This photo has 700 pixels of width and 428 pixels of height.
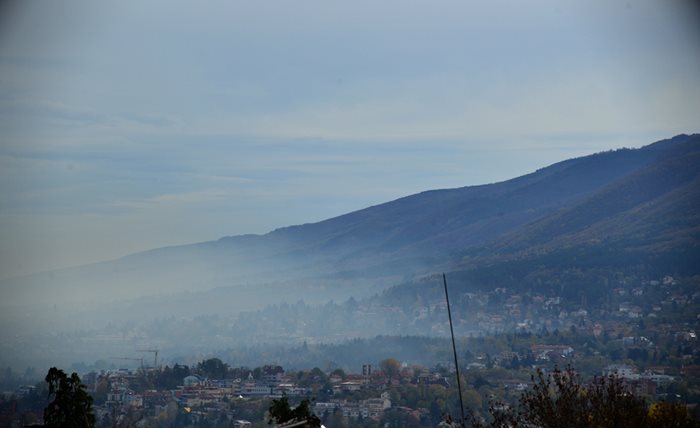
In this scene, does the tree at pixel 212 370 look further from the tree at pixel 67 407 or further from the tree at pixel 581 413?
the tree at pixel 67 407

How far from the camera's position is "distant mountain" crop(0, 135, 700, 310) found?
93812mm

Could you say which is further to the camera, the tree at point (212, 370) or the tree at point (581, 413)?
the tree at point (212, 370)

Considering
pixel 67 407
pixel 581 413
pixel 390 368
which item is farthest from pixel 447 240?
pixel 67 407

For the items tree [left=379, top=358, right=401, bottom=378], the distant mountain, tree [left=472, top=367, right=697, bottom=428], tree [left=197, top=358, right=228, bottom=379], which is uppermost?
the distant mountain

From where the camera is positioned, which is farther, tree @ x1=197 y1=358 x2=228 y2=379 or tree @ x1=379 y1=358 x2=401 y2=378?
tree @ x1=379 y1=358 x2=401 y2=378

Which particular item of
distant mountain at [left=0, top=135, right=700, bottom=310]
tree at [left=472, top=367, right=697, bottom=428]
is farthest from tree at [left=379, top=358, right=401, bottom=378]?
tree at [left=472, top=367, right=697, bottom=428]

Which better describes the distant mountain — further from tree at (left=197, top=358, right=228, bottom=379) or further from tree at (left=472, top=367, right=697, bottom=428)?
tree at (left=472, top=367, right=697, bottom=428)

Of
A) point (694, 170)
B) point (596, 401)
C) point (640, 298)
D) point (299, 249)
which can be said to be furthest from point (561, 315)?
point (299, 249)

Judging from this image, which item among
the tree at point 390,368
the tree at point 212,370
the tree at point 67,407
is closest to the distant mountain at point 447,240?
the tree at point 212,370

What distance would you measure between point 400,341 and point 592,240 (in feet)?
67.9

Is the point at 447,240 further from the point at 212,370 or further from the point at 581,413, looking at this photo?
the point at 581,413

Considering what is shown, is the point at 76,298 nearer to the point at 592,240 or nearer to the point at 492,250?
the point at 492,250

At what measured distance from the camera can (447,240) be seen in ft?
498

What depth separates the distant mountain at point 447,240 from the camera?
308 feet
